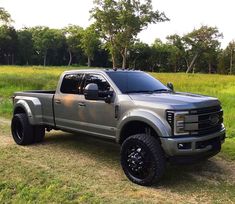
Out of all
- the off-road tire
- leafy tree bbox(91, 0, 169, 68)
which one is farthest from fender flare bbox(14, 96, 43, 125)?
leafy tree bbox(91, 0, 169, 68)

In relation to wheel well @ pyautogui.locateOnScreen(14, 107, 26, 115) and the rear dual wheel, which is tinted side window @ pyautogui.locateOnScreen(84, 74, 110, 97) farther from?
wheel well @ pyautogui.locateOnScreen(14, 107, 26, 115)

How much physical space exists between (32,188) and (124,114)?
1.86m

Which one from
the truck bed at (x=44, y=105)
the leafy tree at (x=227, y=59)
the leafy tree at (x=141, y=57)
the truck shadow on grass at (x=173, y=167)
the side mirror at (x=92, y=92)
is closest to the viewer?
the truck shadow on grass at (x=173, y=167)

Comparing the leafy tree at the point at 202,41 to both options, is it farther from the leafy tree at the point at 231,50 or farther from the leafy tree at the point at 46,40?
the leafy tree at the point at 46,40

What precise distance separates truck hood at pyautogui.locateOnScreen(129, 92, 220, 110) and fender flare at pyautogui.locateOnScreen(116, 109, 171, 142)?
0.17m

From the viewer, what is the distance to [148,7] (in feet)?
168

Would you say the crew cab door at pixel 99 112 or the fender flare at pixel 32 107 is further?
the fender flare at pixel 32 107

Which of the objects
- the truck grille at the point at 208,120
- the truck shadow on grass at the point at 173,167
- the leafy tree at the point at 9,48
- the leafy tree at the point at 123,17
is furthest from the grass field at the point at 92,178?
the leafy tree at the point at 9,48

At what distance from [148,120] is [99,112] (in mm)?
1243

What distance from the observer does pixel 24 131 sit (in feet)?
27.8

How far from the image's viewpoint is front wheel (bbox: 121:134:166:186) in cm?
570

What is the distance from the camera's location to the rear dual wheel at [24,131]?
28.0 feet

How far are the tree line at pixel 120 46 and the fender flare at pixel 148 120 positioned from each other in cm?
4468

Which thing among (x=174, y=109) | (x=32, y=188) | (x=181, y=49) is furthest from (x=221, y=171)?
(x=181, y=49)
